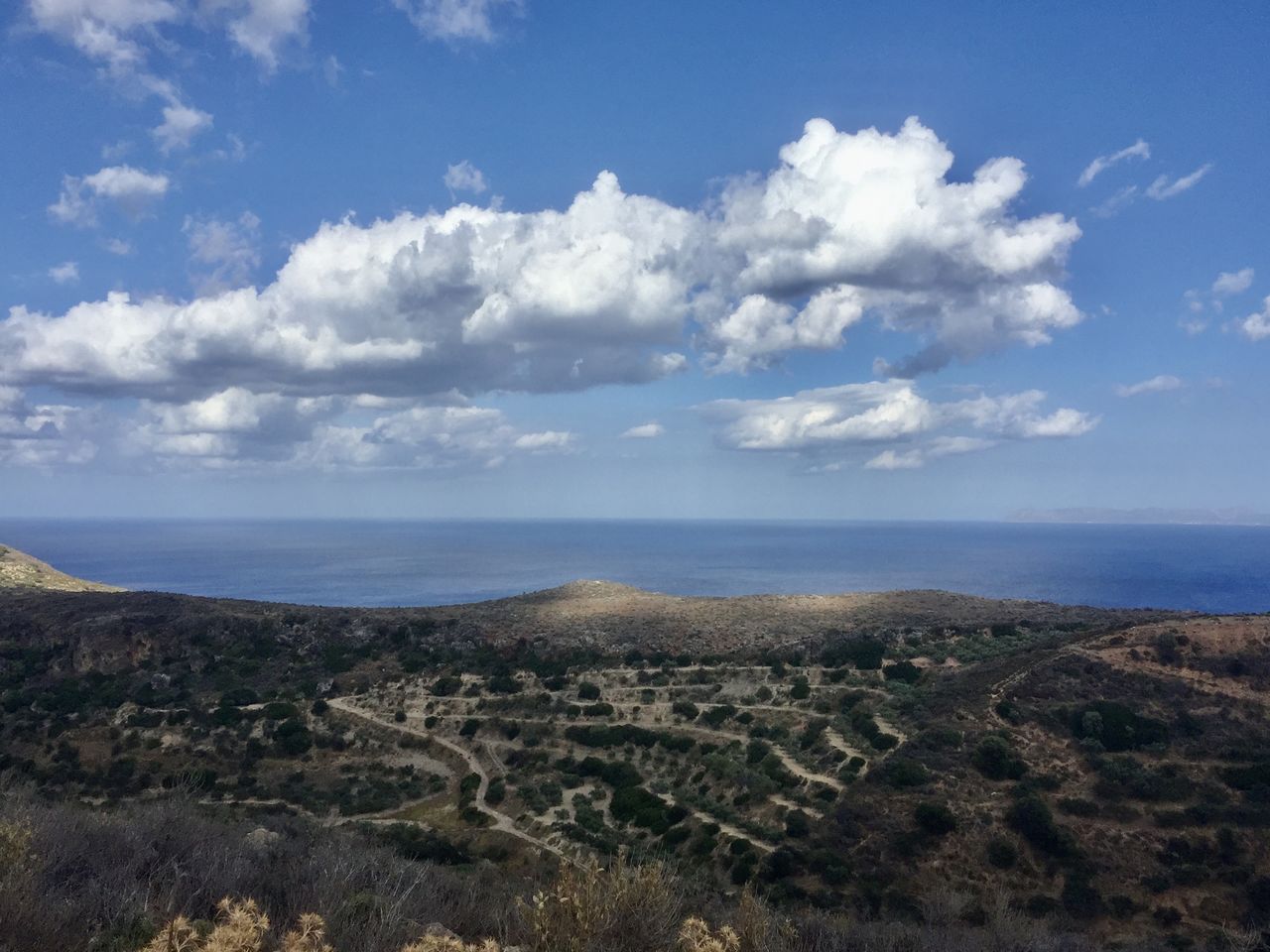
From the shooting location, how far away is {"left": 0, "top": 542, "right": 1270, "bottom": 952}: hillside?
62.9 feet

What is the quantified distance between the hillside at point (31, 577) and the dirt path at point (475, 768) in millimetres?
42212

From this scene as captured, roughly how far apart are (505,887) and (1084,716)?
22.3 metres

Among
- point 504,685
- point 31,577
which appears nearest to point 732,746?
point 504,685

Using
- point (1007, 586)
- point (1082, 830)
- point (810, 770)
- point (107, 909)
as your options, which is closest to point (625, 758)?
point (810, 770)

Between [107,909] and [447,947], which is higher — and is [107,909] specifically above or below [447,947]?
below

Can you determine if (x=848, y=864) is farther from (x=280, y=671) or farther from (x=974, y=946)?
(x=280, y=671)

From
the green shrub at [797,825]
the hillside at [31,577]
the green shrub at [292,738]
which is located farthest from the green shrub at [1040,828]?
the hillside at [31,577]

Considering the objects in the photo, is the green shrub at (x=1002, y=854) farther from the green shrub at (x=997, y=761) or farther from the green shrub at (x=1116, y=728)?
the green shrub at (x=1116, y=728)

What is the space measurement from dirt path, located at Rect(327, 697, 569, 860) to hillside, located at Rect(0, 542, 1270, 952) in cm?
14

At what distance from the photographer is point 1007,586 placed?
133m

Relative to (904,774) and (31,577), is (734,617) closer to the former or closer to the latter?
(904,774)

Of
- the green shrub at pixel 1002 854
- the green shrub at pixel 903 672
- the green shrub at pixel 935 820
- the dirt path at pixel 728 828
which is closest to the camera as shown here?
the green shrub at pixel 1002 854

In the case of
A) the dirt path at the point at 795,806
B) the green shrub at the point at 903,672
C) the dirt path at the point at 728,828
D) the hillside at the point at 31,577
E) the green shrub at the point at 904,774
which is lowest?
the dirt path at the point at 728,828

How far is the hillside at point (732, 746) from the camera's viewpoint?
62.9 ft
